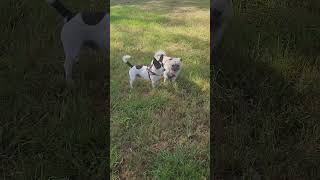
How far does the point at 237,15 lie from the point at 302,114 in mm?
1397

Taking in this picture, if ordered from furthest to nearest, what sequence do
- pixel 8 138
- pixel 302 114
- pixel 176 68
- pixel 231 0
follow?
pixel 231 0, pixel 302 114, pixel 8 138, pixel 176 68

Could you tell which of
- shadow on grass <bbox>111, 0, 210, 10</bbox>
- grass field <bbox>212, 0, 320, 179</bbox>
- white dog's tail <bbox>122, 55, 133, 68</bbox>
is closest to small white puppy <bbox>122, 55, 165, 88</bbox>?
white dog's tail <bbox>122, 55, 133, 68</bbox>

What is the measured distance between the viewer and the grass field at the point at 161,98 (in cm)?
302

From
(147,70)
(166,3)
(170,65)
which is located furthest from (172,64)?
(166,3)

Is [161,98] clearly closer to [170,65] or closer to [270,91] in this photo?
[170,65]

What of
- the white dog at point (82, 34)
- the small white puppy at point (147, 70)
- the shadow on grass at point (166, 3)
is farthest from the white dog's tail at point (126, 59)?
the white dog at point (82, 34)

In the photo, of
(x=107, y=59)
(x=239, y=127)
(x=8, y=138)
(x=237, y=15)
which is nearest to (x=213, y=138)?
(x=239, y=127)

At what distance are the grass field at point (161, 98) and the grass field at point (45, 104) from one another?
42 centimetres

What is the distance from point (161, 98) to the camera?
314cm

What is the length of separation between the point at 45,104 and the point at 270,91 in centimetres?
177

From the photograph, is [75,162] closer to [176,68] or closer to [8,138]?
[8,138]

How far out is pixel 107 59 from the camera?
419 cm

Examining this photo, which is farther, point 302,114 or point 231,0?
point 231,0

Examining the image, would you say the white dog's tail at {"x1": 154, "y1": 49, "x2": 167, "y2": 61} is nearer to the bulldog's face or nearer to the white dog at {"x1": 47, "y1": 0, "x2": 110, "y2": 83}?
the bulldog's face
